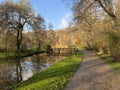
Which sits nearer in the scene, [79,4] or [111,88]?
[111,88]

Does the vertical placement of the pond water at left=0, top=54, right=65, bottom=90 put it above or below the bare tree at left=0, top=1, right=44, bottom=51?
below

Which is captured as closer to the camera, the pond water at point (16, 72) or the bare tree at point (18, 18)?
the pond water at point (16, 72)

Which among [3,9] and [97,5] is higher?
[3,9]

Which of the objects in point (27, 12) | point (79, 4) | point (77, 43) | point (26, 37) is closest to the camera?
point (79, 4)

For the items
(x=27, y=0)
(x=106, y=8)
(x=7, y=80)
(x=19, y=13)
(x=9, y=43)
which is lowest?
(x=7, y=80)

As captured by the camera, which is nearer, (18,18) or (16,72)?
(16,72)

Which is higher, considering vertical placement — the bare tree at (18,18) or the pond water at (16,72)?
the bare tree at (18,18)

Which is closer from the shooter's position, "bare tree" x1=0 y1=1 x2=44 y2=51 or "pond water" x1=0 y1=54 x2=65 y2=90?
"pond water" x1=0 y1=54 x2=65 y2=90

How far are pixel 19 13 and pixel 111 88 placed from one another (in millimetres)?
37256

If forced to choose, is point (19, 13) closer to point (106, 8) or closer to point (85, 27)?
point (85, 27)

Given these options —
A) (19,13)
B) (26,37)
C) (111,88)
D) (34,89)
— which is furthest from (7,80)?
(26,37)

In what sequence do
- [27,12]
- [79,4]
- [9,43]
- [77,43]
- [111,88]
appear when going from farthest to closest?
1. [77,43]
2. [27,12]
3. [9,43]
4. [79,4]
5. [111,88]

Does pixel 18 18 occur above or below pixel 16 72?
above

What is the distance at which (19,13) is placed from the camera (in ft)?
146
